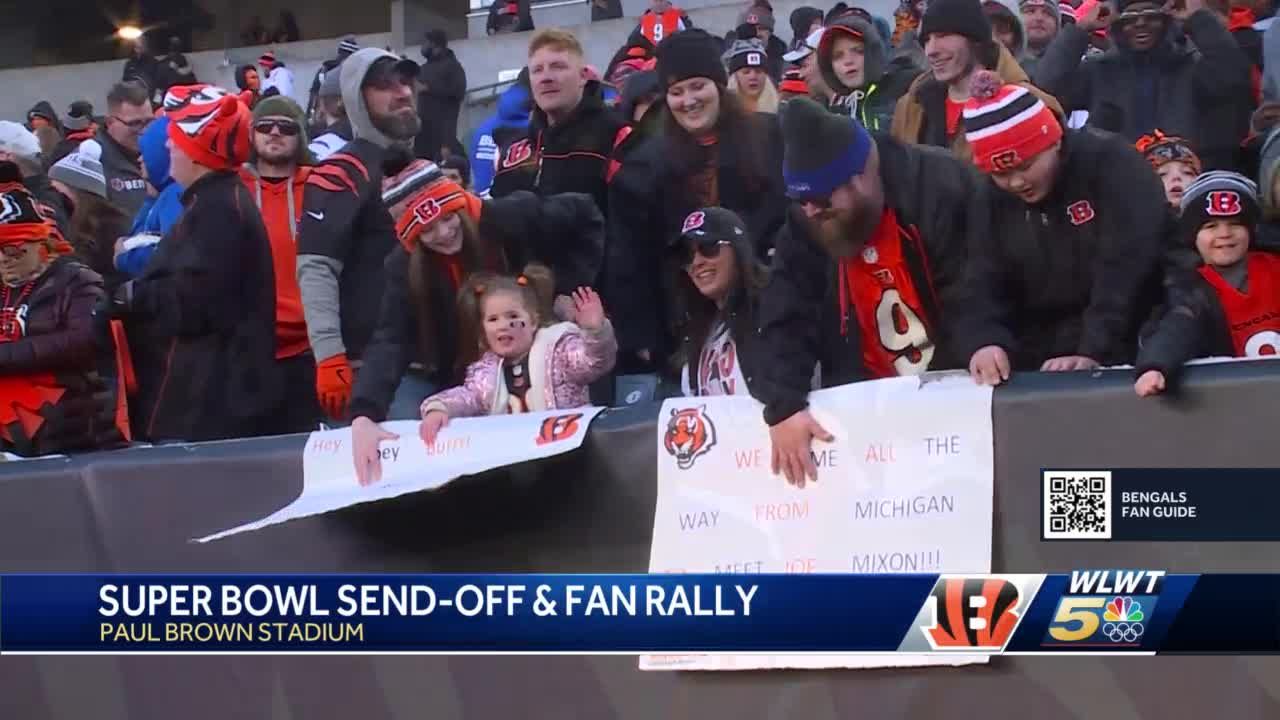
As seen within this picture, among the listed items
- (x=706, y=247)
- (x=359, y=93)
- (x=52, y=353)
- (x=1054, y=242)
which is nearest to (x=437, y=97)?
(x=359, y=93)

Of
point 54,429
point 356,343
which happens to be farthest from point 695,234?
point 54,429

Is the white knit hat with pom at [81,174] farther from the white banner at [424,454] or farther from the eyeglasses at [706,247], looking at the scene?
the eyeglasses at [706,247]

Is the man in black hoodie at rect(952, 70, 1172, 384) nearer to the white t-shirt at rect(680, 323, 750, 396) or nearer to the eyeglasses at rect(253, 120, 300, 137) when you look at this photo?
the white t-shirt at rect(680, 323, 750, 396)

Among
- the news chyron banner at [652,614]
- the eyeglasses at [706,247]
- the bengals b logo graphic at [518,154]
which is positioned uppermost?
the bengals b logo graphic at [518,154]

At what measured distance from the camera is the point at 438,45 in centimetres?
1169

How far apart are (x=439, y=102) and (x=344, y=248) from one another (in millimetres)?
5460

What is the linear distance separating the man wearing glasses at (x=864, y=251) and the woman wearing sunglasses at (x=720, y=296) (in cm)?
27

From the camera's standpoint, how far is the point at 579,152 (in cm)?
617

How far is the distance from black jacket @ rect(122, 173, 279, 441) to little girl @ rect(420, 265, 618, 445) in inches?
40.0

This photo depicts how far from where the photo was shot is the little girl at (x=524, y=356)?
16.6ft

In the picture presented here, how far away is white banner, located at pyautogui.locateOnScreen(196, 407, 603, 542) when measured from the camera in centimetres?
470

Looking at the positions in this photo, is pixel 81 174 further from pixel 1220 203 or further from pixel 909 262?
pixel 1220 203

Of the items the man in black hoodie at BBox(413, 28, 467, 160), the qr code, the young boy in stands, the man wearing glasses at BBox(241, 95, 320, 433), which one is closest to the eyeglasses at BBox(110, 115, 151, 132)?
the man in black hoodie at BBox(413, 28, 467, 160)

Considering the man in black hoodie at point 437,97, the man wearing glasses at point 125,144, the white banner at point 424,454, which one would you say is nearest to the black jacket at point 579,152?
the white banner at point 424,454
